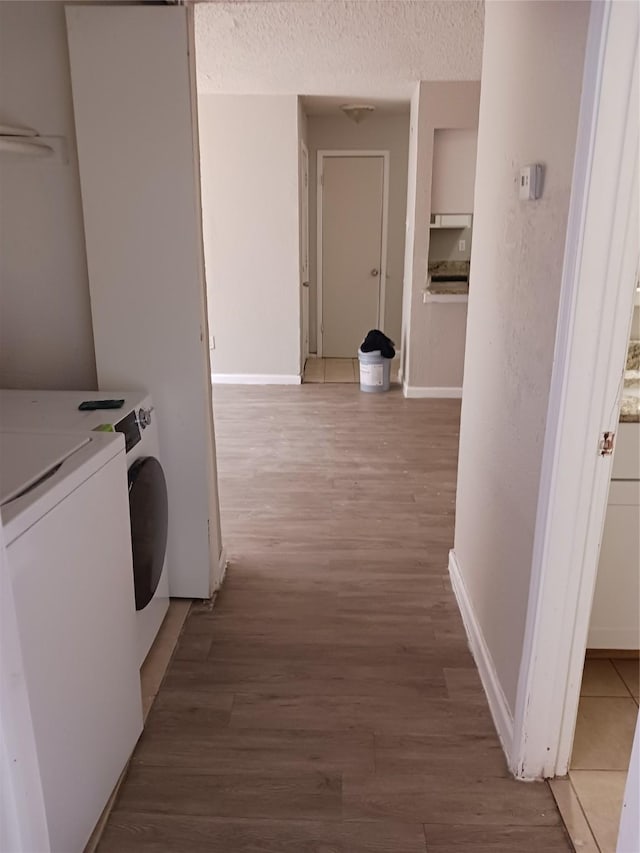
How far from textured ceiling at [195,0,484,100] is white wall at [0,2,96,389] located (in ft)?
2.90

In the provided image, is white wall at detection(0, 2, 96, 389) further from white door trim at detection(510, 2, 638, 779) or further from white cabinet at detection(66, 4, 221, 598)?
white door trim at detection(510, 2, 638, 779)

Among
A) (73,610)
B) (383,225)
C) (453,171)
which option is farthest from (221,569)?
(383,225)

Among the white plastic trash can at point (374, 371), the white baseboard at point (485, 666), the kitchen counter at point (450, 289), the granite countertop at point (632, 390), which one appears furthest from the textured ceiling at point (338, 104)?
the white baseboard at point (485, 666)

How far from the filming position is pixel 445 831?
4.82 ft

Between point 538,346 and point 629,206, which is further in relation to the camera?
point 538,346

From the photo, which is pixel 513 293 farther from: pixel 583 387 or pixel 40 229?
pixel 40 229

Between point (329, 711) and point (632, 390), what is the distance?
1297 mm

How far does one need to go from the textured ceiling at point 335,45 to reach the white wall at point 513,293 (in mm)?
1268

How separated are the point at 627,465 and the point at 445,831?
1045 mm

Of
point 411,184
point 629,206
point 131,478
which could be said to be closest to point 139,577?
point 131,478

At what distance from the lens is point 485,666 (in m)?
1.93

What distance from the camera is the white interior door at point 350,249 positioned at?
635cm

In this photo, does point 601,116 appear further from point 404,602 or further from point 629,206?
point 404,602

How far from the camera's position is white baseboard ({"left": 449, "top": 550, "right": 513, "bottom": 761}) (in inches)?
66.6
